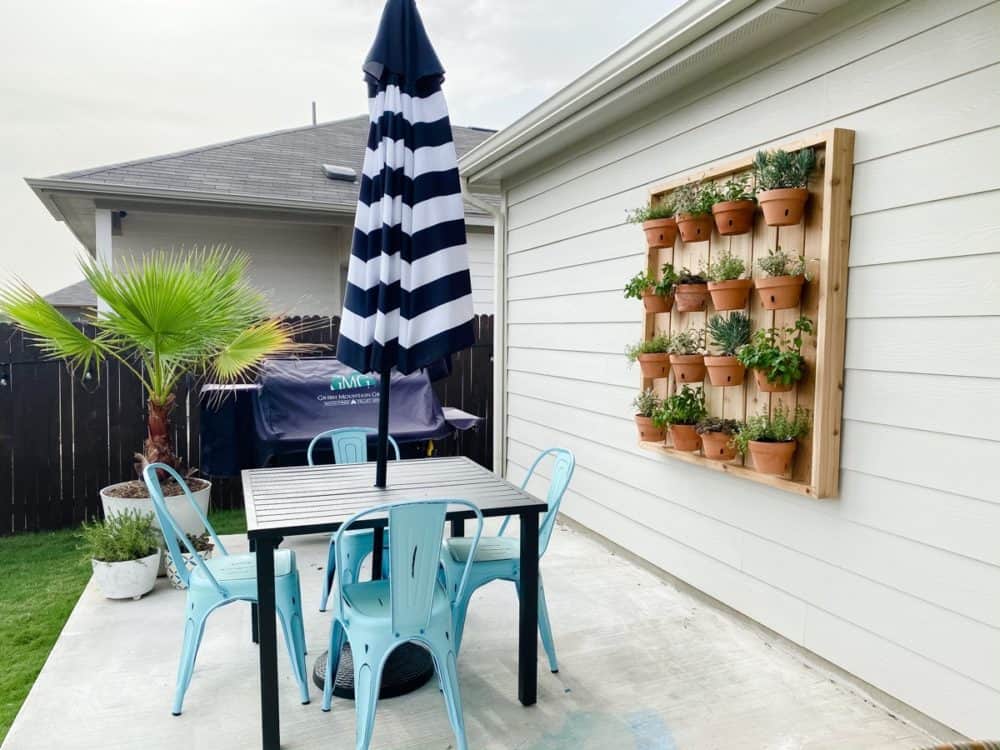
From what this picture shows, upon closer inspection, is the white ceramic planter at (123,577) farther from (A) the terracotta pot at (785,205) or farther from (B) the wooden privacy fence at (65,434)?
(A) the terracotta pot at (785,205)

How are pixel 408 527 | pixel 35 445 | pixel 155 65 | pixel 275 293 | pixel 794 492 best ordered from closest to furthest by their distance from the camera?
1. pixel 408 527
2. pixel 794 492
3. pixel 35 445
4. pixel 275 293
5. pixel 155 65

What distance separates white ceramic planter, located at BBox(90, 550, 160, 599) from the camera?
3494 millimetres

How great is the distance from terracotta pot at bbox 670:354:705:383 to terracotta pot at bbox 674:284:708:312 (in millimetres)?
216

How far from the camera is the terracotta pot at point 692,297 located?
10.4ft

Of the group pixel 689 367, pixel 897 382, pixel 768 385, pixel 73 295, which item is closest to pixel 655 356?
pixel 689 367

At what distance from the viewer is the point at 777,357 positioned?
2656 mm

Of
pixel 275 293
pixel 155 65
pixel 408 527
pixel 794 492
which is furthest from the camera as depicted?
pixel 155 65

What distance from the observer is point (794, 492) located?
9.00 ft

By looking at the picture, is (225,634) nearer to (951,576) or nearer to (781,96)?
(951,576)

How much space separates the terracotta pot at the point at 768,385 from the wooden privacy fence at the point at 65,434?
4.18 m

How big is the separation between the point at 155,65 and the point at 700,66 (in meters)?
10.4

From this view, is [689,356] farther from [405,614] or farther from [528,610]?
[405,614]

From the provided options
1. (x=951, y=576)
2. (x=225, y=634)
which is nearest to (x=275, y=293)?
(x=225, y=634)

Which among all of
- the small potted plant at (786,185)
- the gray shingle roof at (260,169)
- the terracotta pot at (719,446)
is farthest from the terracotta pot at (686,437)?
the gray shingle roof at (260,169)
